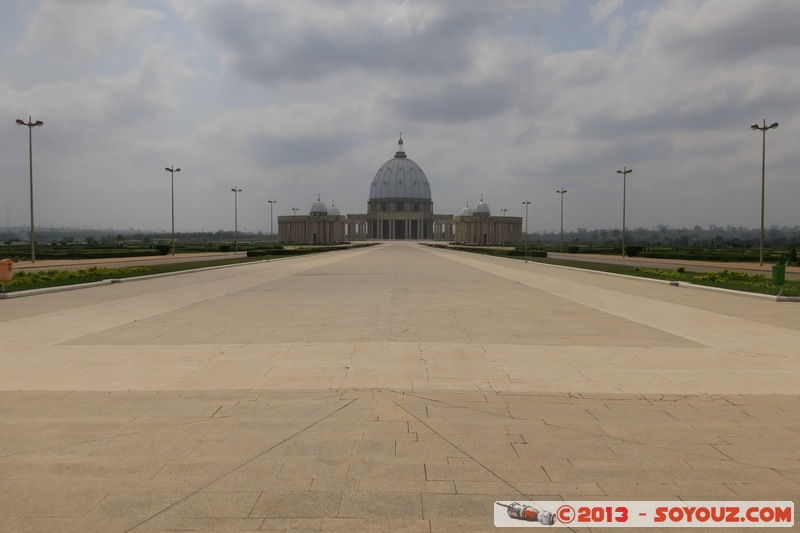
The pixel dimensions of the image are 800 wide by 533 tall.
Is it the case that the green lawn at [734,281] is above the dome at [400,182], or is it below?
below

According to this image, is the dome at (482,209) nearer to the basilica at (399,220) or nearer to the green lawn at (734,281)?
the basilica at (399,220)

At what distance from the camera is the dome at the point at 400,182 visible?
18712 centimetres

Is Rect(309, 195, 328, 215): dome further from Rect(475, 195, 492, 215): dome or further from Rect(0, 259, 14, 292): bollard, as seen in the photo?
Rect(0, 259, 14, 292): bollard

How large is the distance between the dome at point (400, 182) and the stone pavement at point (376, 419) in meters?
177

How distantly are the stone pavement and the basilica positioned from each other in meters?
144

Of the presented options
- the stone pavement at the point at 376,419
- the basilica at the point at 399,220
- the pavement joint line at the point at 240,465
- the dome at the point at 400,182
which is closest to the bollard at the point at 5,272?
the stone pavement at the point at 376,419

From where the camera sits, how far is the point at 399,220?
181 meters

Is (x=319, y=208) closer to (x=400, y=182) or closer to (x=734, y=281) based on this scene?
(x=400, y=182)

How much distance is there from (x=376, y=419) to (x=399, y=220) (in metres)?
176

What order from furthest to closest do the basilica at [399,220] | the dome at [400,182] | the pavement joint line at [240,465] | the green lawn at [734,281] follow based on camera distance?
the dome at [400,182], the basilica at [399,220], the green lawn at [734,281], the pavement joint line at [240,465]

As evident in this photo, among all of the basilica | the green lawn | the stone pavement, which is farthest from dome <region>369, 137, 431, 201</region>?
the stone pavement

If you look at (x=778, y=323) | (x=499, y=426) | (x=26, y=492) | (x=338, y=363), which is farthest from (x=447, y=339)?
(x=778, y=323)

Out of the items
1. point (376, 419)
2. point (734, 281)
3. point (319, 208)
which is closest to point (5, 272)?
point (376, 419)

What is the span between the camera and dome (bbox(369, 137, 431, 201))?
614 feet
